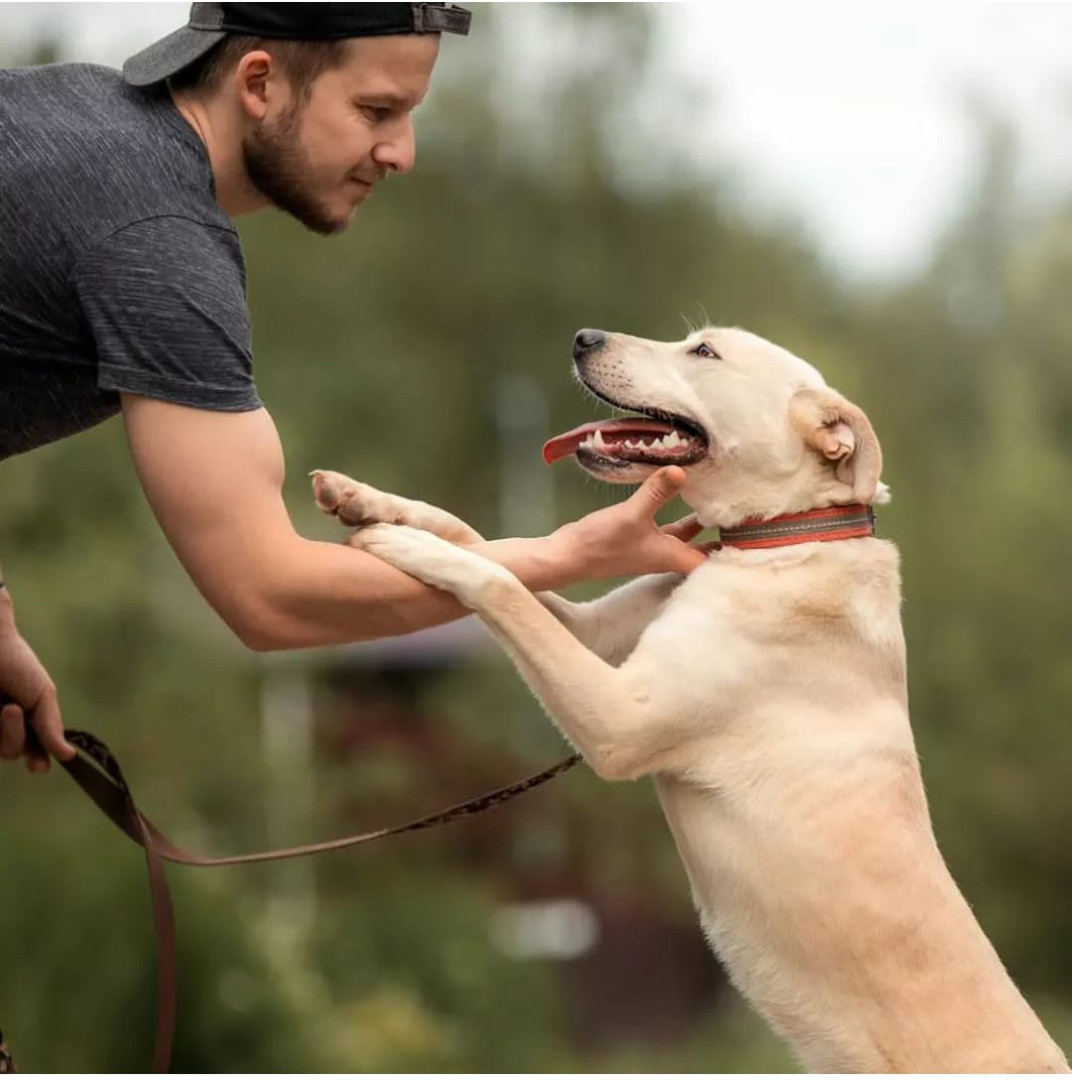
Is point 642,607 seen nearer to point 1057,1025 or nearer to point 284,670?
point 1057,1025

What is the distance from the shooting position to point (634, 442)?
3.65 m

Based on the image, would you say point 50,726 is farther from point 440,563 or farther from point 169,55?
point 169,55

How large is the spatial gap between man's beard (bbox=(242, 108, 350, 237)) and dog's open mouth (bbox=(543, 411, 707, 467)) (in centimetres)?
66

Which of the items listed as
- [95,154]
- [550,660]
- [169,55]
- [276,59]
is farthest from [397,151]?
[550,660]

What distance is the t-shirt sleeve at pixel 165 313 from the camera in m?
2.72

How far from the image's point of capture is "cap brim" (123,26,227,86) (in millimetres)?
2912

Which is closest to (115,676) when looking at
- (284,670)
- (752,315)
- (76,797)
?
(76,797)

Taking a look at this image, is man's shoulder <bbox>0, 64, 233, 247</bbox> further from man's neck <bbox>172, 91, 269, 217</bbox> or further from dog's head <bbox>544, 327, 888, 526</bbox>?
dog's head <bbox>544, 327, 888, 526</bbox>

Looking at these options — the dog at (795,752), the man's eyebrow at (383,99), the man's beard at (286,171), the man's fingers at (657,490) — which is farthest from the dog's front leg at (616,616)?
the man's eyebrow at (383,99)

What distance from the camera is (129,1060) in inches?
341

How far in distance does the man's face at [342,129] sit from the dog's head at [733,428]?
2.48ft

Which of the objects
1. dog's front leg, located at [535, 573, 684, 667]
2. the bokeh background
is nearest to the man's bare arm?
dog's front leg, located at [535, 573, 684, 667]

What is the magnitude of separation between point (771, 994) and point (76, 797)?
9774mm

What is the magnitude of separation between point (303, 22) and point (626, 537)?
106 cm
